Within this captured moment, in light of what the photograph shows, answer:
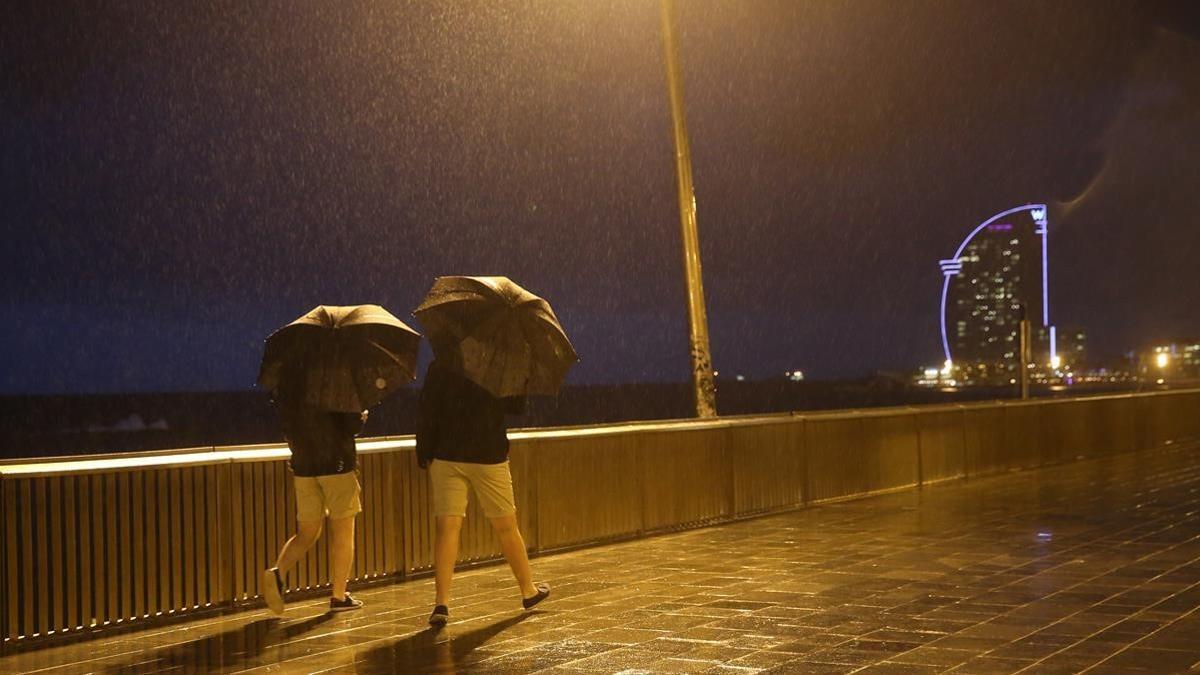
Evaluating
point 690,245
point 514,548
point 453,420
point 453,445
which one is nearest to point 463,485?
point 453,445

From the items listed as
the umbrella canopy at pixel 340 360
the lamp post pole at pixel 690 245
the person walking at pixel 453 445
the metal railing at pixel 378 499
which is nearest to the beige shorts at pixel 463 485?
the person walking at pixel 453 445

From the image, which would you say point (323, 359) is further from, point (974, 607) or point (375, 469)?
point (974, 607)

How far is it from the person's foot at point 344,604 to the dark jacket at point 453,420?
116 centimetres

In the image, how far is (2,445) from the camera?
A: 67625mm

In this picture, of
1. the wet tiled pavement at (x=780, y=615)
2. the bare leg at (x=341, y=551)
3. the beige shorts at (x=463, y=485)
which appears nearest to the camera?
the wet tiled pavement at (x=780, y=615)

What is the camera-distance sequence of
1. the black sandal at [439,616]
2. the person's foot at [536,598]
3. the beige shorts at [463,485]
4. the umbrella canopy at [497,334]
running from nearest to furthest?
the black sandal at [439,616]
the umbrella canopy at [497,334]
the beige shorts at [463,485]
the person's foot at [536,598]

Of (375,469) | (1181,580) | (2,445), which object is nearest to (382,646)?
(375,469)

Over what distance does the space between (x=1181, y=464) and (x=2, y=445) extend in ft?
194

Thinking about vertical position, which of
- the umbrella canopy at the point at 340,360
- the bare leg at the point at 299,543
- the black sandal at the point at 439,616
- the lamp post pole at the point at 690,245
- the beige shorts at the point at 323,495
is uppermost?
the lamp post pole at the point at 690,245

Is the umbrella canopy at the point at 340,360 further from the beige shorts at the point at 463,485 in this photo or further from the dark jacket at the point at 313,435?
the beige shorts at the point at 463,485

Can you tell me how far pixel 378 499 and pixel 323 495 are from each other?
4.27 ft

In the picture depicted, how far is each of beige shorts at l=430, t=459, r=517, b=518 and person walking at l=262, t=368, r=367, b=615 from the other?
1.90 ft

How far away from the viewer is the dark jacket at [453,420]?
853cm

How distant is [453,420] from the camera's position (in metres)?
8.55
